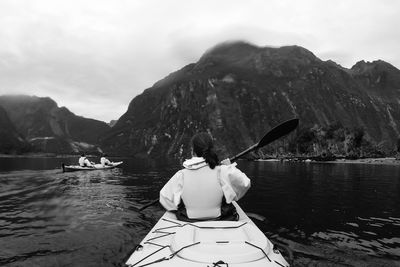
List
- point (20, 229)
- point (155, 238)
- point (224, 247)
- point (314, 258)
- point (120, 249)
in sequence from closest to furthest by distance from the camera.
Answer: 1. point (224, 247)
2. point (155, 238)
3. point (314, 258)
4. point (120, 249)
5. point (20, 229)

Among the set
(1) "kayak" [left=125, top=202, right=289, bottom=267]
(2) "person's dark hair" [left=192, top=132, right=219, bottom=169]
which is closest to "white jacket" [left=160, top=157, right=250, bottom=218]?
(2) "person's dark hair" [left=192, top=132, right=219, bottom=169]

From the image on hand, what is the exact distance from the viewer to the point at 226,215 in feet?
33.3

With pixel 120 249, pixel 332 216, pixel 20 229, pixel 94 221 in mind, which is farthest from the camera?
pixel 332 216

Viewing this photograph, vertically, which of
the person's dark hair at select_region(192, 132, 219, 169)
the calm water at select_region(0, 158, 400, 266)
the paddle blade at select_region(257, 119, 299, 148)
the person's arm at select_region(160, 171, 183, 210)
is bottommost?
the calm water at select_region(0, 158, 400, 266)

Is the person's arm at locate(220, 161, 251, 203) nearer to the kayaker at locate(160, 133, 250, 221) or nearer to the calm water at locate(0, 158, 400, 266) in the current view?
the kayaker at locate(160, 133, 250, 221)

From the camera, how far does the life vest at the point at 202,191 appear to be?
9180 millimetres

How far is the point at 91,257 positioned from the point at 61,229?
4.64 meters

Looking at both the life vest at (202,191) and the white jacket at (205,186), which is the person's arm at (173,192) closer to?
the white jacket at (205,186)

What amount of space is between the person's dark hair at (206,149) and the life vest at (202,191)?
0.19 meters

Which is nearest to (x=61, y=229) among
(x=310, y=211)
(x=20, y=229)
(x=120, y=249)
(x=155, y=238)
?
(x=20, y=229)

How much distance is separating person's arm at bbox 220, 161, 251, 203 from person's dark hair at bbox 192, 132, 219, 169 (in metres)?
0.33

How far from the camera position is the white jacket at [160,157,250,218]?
9172mm

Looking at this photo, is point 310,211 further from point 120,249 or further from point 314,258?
point 120,249

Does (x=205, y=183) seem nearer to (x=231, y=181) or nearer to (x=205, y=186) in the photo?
(x=205, y=186)
